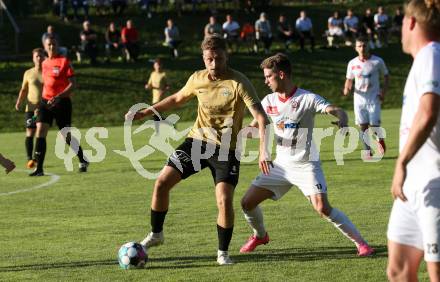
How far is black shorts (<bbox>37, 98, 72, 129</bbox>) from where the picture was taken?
52.0 ft

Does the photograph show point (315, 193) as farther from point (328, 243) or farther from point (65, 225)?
point (65, 225)

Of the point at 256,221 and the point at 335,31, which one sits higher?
the point at 256,221

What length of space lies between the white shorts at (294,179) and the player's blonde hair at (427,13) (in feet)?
11.7

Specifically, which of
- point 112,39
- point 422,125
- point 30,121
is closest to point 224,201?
point 422,125

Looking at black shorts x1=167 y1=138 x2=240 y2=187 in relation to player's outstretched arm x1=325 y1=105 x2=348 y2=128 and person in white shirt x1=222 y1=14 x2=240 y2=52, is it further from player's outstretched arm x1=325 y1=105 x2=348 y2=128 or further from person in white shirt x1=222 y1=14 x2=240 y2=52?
person in white shirt x1=222 y1=14 x2=240 y2=52

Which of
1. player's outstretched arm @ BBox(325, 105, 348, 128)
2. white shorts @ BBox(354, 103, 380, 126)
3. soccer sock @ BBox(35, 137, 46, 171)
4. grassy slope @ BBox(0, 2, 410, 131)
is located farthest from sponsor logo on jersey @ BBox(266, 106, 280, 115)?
grassy slope @ BBox(0, 2, 410, 131)

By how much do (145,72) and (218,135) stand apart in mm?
27349

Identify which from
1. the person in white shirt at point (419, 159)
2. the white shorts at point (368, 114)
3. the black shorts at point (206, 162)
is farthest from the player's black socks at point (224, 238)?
the white shorts at point (368, 114)

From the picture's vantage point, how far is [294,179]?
8.52 m

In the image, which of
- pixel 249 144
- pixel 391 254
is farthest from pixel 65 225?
pixel 249 144

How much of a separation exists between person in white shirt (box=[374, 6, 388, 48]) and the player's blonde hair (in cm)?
3437

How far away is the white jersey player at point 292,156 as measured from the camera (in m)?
8.39

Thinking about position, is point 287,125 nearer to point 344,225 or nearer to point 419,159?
point 344,225

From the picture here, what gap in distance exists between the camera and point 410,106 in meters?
5.13
